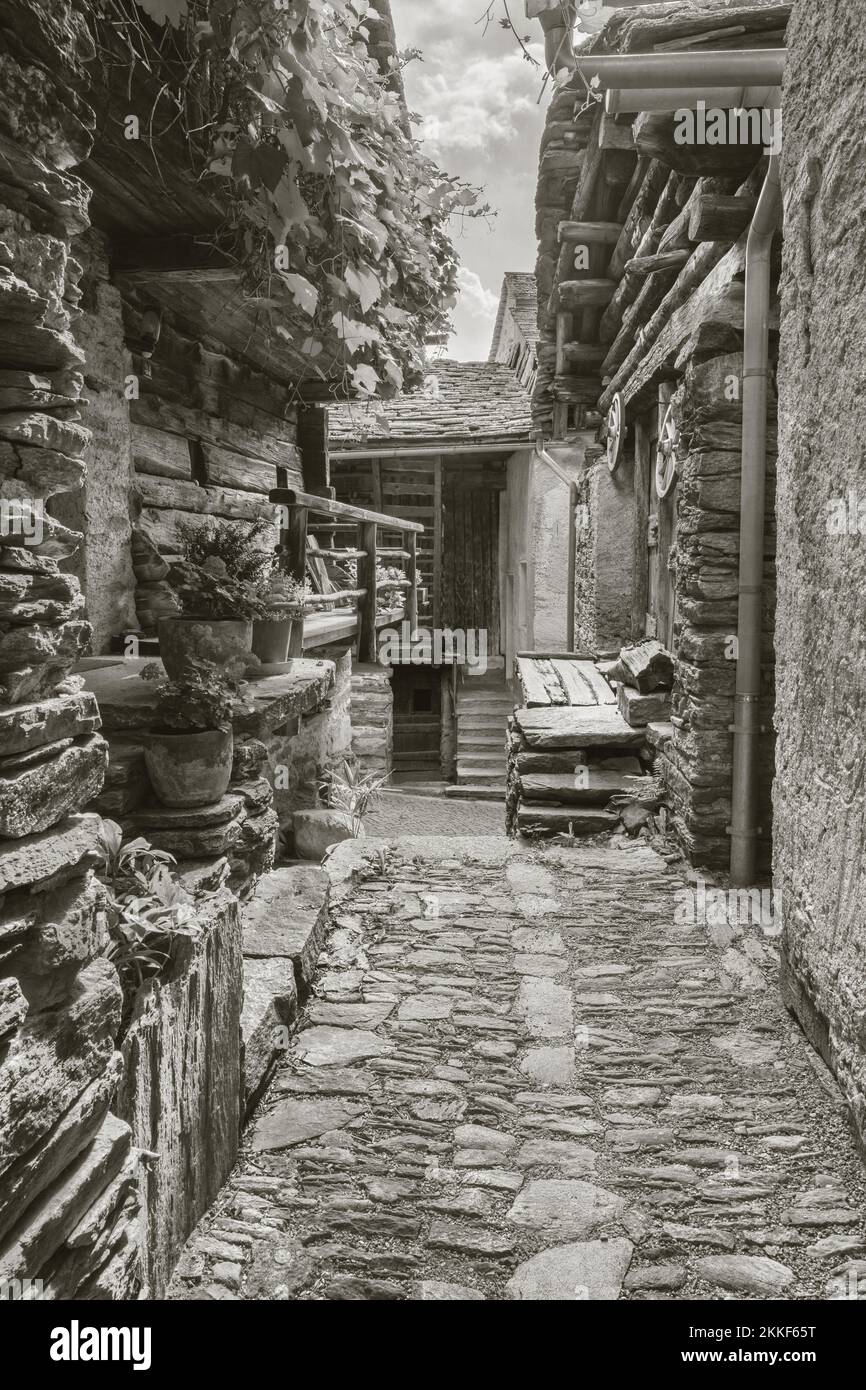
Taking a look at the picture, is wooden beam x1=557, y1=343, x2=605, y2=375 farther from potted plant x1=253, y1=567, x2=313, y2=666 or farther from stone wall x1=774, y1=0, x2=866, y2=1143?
stone wall x1=774, y1=0, x2=866, y2=1143

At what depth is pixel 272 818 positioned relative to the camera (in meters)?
3.94

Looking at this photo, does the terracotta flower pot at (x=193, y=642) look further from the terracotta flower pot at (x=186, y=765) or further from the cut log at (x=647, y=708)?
the cut log at (x=647, y=708)

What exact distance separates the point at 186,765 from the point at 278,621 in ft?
5.40

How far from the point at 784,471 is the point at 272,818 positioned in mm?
2356

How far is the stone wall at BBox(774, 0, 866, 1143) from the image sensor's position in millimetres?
2555

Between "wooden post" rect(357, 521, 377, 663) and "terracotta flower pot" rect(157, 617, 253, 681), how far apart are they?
5689 millimetres

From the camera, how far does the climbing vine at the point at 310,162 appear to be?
248 centimetres

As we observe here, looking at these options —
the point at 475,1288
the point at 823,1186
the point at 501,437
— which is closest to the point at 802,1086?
the point at 823,1186

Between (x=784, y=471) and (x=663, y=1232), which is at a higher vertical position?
Answer: (x=784, y=471)

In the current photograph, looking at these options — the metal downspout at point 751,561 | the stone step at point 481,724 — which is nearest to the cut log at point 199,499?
the metal downspout at point 751,561

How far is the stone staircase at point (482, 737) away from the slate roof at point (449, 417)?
393cm

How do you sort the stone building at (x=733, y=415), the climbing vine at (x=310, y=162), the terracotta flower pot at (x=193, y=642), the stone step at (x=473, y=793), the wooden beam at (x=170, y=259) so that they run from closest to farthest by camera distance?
1. the climbing vine at (x=310, y=162)
2. the stone building at (x=733, y=415)
3. the terracotta flower pot at (x=193, y=642)
4. the wooden beam at (x=170, y=259)
5. the stone step at (x=473, y=793)

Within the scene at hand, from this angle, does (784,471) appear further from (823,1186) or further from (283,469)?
(283,469)

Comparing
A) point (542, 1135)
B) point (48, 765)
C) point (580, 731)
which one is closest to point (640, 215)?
point (580, 731)
